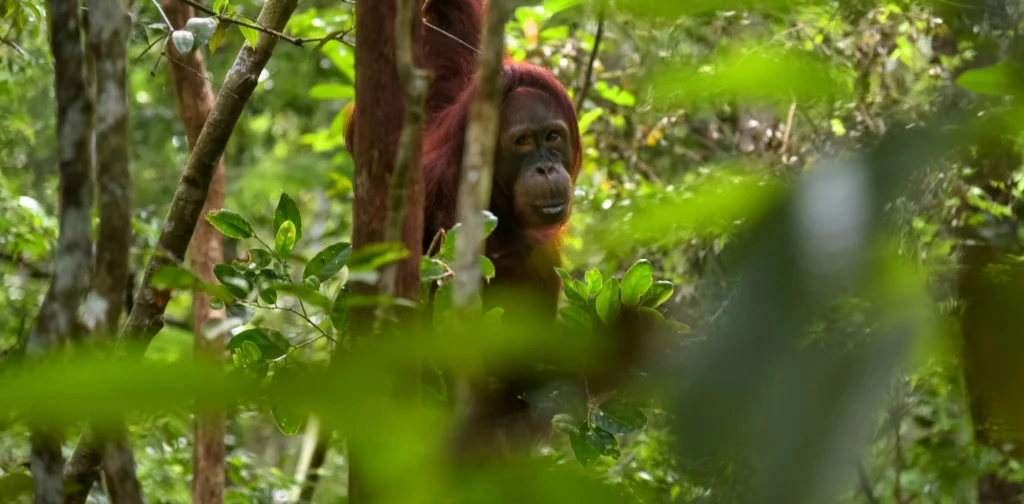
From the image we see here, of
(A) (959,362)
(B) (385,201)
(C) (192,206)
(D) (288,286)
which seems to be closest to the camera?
(A) (959,362)

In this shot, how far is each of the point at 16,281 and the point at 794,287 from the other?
6.61m

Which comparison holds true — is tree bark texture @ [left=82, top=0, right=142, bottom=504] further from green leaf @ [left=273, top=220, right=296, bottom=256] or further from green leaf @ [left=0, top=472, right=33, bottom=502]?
green leaf @ [left=273, top=220, right=296, bottom=256]

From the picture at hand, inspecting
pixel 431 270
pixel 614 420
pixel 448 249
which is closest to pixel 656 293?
pixel 614 420

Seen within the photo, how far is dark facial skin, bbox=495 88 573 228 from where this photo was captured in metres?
3.41

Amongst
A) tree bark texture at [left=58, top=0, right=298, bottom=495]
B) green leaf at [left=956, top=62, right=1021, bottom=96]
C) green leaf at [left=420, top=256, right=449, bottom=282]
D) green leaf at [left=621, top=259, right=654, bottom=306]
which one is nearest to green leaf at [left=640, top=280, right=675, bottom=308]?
green leaf at [left=621, top=259, right=654, bottom=306]

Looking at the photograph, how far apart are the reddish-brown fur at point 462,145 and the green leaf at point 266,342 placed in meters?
1.31

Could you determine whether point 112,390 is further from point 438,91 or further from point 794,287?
point 438,91

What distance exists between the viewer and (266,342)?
1904 millimetres

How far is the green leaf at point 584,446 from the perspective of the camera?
2.11 m

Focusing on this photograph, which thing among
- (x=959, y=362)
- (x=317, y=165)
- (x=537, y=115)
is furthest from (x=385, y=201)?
(x=317, y=165)

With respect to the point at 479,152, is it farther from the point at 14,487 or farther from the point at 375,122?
the point at 14,487

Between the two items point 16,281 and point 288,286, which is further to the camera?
point 16,281

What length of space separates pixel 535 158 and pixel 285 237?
1780 mm

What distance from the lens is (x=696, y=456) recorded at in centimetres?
59
